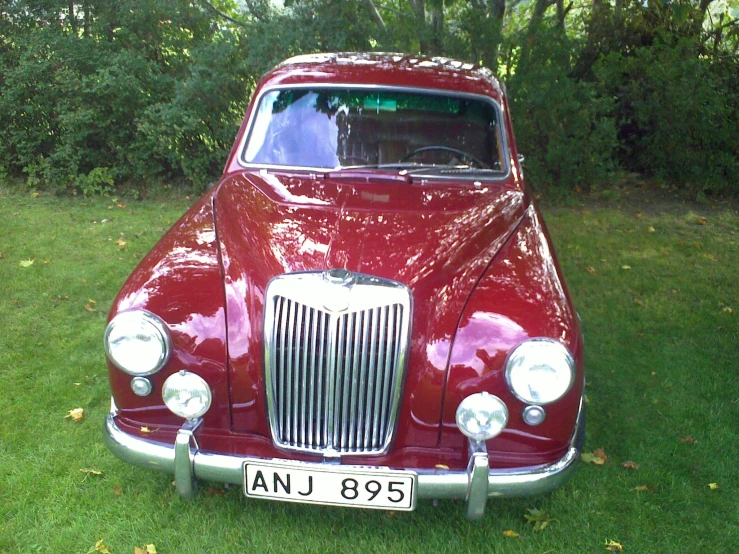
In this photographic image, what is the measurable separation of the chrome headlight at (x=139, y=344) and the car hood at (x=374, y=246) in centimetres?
26

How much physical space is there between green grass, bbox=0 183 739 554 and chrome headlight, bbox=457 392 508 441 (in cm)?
70

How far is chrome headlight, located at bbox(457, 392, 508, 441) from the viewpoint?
238cm

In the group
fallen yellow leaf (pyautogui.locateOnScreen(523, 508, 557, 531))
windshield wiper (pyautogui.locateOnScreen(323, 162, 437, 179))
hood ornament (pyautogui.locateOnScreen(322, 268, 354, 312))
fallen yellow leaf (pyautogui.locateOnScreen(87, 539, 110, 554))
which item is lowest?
fallen yellow leaf (pyautogui.locateOnScreen(87, 539, 110, 554))

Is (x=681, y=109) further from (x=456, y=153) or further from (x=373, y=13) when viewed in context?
(x=456, y=153)

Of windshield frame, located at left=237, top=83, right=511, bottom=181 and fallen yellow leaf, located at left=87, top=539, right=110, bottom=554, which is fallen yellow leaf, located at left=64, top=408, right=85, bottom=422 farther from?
windshield frame, located at left=237, top=83, right=511, bottom=181

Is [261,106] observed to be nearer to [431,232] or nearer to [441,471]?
[431,232]

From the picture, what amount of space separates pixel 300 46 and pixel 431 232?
18.4 ft

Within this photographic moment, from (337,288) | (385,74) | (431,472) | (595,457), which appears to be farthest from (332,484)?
(385,74)

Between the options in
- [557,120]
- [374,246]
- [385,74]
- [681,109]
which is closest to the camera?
[374,246]

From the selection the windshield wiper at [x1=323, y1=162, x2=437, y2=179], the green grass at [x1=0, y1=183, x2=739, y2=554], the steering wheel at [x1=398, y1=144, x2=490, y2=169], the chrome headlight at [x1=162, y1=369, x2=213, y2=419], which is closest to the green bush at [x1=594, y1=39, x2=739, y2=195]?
the green grass at [x1=0, y1=183, x2=739, y2=554]

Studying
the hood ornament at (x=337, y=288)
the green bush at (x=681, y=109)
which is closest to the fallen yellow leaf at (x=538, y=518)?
the hood ornament at (x=337, y=288)

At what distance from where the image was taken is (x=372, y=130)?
373 cm

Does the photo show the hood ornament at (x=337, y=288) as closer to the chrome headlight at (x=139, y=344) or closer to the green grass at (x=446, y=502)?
the chrome headlight at (x=139, y=344)

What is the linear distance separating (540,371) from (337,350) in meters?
0.74
